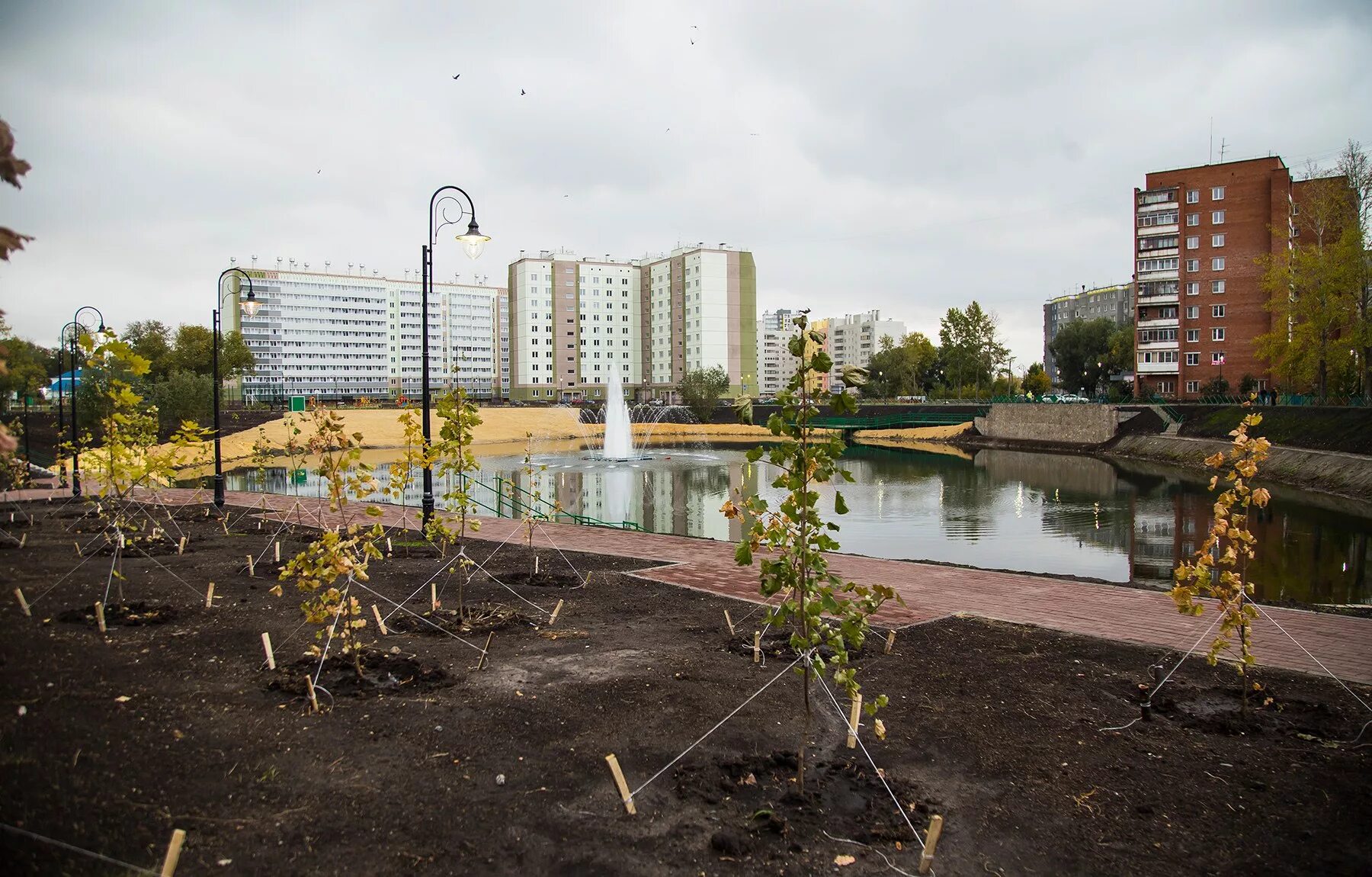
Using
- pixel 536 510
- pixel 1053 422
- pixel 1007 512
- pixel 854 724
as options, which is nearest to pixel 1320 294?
pixel 1053 422

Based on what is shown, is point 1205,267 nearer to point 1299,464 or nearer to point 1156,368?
point 1156,368

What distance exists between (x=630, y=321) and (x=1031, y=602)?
344 ft

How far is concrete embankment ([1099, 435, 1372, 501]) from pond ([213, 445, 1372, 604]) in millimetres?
1210

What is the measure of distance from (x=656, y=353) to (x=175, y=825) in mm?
107305

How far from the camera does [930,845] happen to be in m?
4.12

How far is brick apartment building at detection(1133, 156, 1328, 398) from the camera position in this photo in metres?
59.0

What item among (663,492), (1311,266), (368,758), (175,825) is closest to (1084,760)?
(368,758)

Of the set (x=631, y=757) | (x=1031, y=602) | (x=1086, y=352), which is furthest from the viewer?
(x=1086, y=352)

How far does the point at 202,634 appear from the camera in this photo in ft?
26.0

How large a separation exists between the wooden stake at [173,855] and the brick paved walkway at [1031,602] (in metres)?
7.21

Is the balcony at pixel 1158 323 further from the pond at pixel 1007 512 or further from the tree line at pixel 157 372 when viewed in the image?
the tree line at pixel 157 372

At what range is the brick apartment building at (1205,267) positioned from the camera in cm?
5900

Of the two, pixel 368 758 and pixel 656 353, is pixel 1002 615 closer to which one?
pixel 368 758

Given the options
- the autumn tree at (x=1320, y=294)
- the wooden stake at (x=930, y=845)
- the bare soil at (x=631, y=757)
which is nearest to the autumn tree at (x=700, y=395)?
the autumn tree at (x=1320, y=294)
